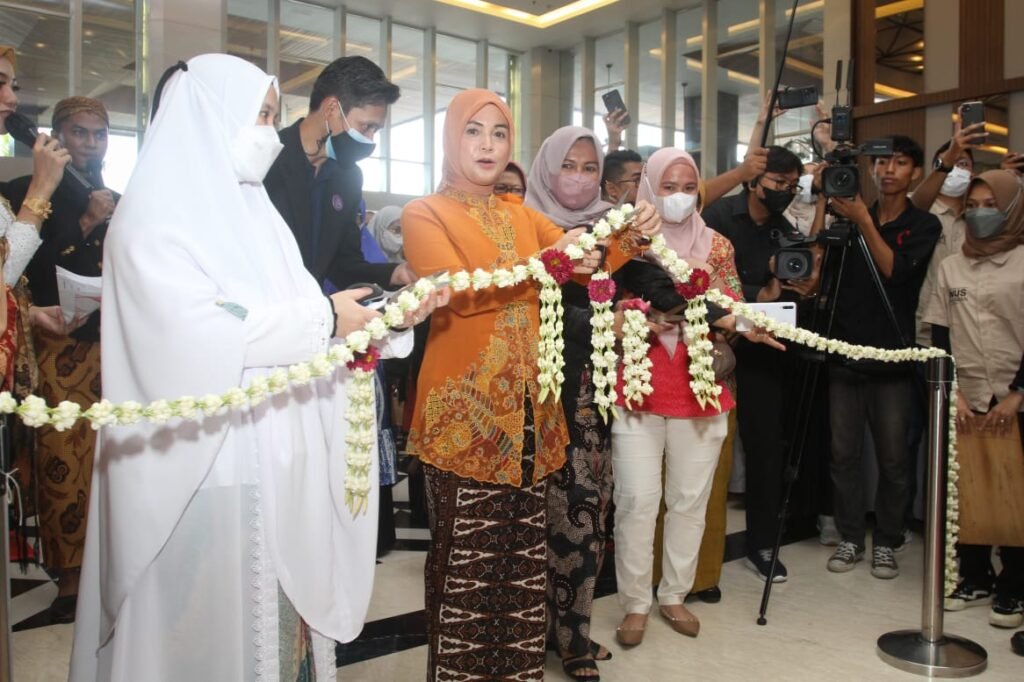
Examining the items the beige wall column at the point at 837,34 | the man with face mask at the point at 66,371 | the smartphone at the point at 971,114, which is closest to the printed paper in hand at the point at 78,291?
the man with face mask at the point at 66,371

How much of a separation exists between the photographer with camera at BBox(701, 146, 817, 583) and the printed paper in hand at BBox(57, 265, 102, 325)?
248 cm

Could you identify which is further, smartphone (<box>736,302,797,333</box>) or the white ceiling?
the white ceiling

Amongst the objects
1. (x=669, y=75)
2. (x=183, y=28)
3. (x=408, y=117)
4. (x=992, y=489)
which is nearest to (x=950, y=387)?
(x=992, y=489)

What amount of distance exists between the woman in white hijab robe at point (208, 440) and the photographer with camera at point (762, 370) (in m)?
2.30

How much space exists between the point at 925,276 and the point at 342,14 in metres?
9.56

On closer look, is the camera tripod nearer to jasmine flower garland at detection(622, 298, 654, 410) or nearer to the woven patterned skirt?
jasmine flower garland at detection(622, 298, 654, 410)

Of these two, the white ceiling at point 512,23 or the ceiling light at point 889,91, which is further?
the white ceiling at point 512,23

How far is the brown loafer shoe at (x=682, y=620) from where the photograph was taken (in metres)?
2.98

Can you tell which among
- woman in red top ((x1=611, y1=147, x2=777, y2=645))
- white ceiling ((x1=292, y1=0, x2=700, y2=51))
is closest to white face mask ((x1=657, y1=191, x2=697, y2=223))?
woman in red top ((x1=611, y1=147, x2=777, y2=645))

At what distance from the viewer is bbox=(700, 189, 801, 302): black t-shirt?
3.64 meters

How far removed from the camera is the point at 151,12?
786 centimetres

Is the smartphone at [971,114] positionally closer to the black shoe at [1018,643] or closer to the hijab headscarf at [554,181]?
the hijab headscarf at [554,181]

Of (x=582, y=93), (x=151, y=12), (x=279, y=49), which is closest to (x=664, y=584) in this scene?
(x=151, y=12)

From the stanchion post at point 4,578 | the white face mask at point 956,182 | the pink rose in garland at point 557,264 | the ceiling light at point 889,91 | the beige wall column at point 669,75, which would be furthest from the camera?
the beige wall column at point 669,75
